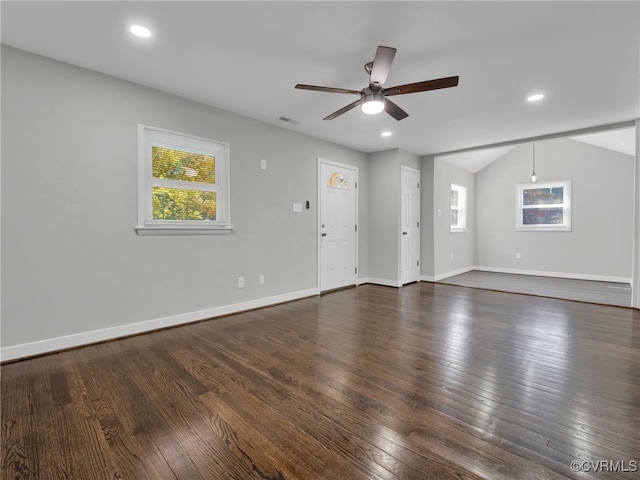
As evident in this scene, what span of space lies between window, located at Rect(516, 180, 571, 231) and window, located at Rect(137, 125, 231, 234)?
662 centimetres

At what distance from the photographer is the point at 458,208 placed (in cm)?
712

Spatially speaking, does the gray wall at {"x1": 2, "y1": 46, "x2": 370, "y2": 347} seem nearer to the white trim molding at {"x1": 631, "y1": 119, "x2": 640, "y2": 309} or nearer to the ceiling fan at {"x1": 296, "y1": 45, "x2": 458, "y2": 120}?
the ceiling fan at {"x1": 296, "y1": 45, "x2": 458, "y2": 120}

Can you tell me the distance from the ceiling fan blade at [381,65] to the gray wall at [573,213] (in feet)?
16.8

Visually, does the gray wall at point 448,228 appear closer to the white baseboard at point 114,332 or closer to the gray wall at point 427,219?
the gray wall at point 427,219

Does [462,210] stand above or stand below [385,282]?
above

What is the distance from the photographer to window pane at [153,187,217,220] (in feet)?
10.6

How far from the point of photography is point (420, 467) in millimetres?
1320

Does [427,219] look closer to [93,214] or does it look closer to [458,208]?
[458,208]

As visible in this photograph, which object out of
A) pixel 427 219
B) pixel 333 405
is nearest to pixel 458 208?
pixel 427 219

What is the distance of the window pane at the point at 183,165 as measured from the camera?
3.23m

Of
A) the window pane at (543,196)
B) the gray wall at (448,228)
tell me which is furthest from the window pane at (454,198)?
the window pane at (543,196)

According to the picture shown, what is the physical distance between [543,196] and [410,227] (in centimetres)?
333

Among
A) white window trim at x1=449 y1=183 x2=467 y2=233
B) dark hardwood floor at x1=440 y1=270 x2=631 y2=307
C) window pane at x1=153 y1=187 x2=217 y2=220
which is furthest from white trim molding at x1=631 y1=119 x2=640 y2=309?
window pane at x1=153 y1=187 x2=217 y2=220

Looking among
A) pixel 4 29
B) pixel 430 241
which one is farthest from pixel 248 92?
pixel 430 241
